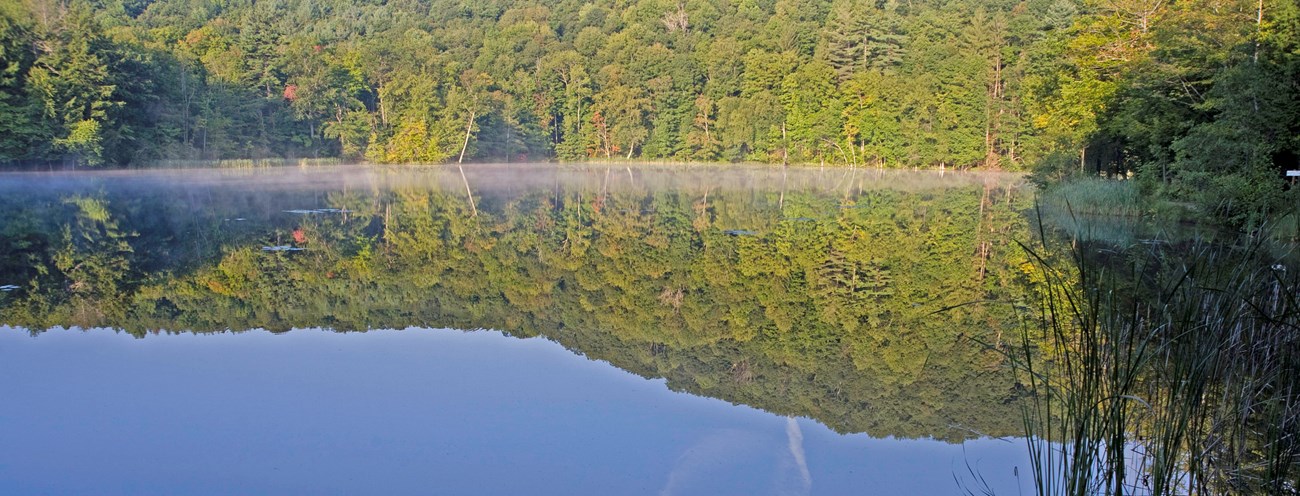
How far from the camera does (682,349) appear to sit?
675 centimetres

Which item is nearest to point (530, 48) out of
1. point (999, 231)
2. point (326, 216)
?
point (326, 216)

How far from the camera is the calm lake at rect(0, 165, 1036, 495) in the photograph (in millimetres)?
4324

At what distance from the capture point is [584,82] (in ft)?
166

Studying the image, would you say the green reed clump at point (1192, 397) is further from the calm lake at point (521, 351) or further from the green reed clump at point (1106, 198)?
the green reed clump at point (1106, 198)

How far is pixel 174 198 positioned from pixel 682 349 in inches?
703

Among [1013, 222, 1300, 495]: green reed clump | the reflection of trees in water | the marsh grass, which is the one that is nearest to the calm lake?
the reflection of trees in water

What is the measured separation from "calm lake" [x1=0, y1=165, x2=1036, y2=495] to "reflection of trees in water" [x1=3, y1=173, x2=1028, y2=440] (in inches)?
1.6

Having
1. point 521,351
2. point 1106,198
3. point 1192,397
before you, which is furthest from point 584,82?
point 1192,397

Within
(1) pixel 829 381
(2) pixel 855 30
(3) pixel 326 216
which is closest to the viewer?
(1) pixel 829 381

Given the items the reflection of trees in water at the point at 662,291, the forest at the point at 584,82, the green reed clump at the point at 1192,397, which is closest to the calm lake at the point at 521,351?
the reflection of trees in water at the point at 662,291

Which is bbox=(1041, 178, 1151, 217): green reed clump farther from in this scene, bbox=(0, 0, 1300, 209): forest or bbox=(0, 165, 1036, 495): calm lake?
bbox=(0, 165, 1036, 495): calm lake

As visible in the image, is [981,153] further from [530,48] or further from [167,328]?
[167,328]

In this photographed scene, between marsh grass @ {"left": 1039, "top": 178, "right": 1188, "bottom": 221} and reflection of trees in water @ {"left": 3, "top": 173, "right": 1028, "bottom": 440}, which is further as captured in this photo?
marsh grass @ {"left": 1039, "top": 178, "right": 1188, "bottom": 221}

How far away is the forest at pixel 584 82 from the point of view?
31609 millimetres
